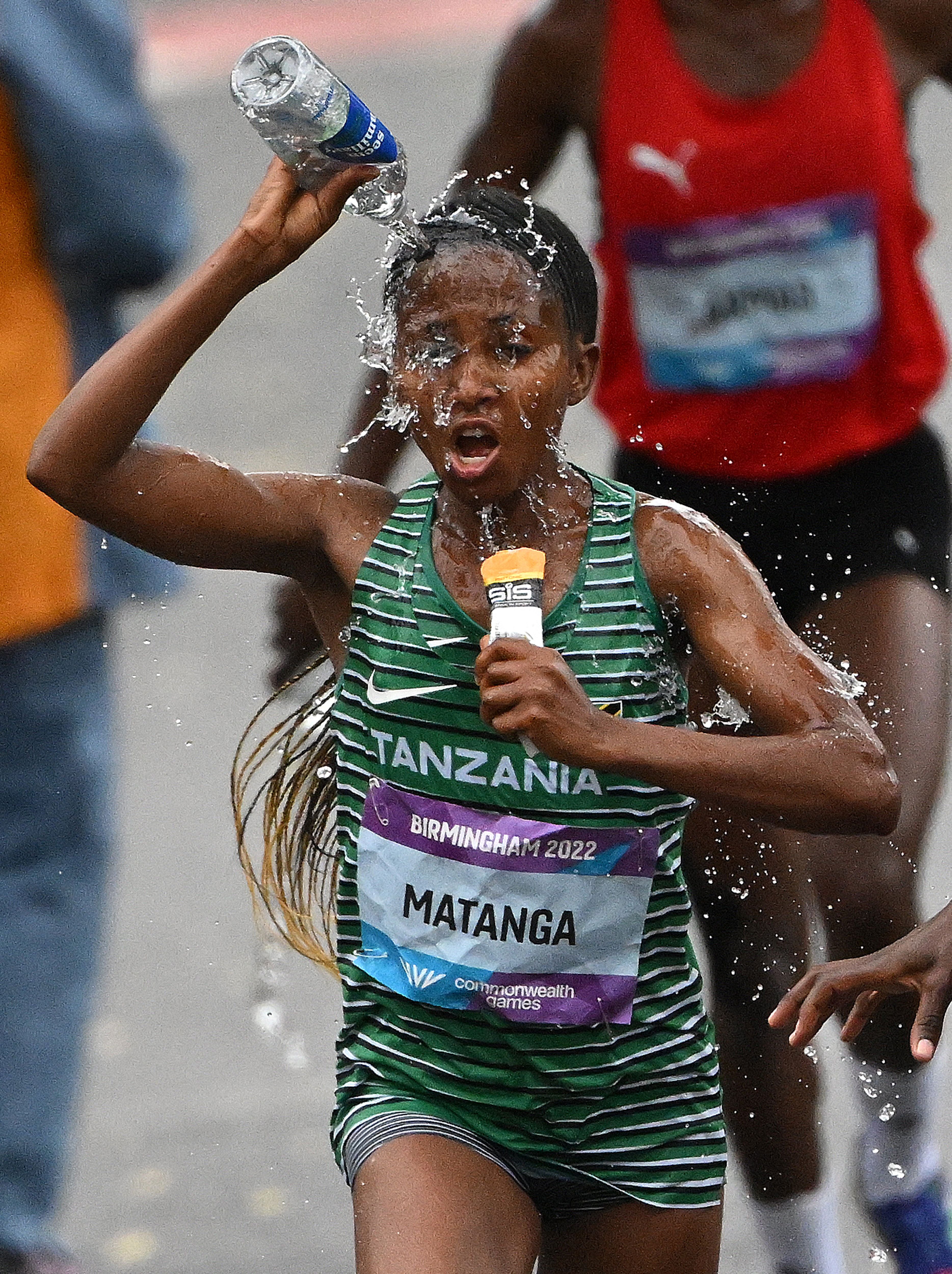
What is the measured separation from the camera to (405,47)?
36.7 feet

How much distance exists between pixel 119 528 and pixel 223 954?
234 centimetres

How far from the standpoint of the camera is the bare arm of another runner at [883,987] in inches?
98.7

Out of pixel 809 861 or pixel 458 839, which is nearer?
pixel 458 839

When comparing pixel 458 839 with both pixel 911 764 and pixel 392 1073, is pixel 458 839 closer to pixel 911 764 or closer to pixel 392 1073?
pixel 392 1073

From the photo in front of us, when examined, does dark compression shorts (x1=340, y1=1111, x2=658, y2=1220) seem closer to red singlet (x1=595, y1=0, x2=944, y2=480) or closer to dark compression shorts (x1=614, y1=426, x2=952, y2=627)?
dark compression shorts (x1=614, y1=426, x2=952, y2=627)

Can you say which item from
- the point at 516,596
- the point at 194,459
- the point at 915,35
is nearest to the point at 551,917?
the point at 516,596

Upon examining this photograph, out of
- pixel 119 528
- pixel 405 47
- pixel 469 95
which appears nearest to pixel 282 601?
pixel 119 528

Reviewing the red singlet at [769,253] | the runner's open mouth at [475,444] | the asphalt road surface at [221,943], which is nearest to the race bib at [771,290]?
the red singlet at [769,253]

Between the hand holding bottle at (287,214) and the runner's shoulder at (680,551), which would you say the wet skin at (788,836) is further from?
the hand holding bottle at (287,214)

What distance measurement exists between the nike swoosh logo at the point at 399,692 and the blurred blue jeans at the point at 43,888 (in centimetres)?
110

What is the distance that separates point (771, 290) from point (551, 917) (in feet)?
4.34

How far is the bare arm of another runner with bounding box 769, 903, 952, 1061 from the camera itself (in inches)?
98.7

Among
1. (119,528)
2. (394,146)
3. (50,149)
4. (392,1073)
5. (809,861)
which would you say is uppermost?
(50,149)

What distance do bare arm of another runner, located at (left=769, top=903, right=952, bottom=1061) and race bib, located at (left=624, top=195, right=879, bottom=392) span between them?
1164 mm
